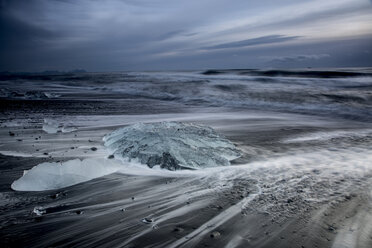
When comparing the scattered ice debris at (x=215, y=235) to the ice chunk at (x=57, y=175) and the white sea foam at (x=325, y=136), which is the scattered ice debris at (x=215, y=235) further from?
the white sea foam at (x=325, y=136)

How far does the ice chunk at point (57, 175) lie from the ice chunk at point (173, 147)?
0.49m

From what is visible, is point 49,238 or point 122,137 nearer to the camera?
point 49,238

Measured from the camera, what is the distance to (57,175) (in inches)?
81.5

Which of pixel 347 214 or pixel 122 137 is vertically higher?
pixel 122 137

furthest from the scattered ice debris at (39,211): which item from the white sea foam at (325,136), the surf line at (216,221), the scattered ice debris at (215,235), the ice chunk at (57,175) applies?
the white sea foam at (325,136)

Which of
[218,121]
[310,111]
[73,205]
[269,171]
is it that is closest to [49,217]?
[73,205]

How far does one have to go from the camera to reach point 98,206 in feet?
5.82

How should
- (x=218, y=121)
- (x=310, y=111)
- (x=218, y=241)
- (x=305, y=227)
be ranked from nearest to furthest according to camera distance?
(x=218, y=241) < (x=305, y=227) < (x=218, y=121) < (x=310, y=111)

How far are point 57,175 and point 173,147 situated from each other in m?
1.16

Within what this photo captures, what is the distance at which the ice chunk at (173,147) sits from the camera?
8.29 feet

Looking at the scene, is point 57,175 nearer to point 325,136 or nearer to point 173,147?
point 173,147

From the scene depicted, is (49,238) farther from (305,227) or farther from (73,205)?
(305,227)

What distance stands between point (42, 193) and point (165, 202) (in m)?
1.02

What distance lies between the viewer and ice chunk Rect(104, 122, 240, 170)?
2.53 metres
